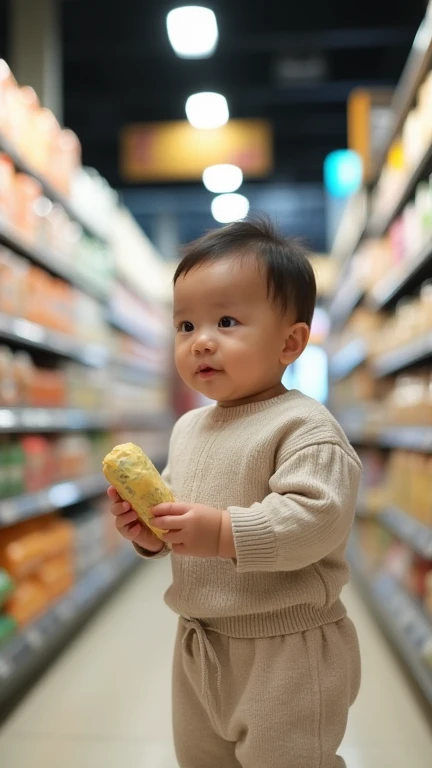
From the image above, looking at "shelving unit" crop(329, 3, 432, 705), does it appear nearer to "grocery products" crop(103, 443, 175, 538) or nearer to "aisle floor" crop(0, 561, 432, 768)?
Result: "aisle floor" crop(0, 561, 432, 768)

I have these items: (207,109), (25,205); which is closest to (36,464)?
(25,205)

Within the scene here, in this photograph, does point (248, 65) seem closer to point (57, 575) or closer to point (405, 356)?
point (405, 356)

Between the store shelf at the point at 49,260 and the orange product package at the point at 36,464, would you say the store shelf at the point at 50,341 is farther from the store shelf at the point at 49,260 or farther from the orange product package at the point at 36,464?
the orange product package at the point at 36,464

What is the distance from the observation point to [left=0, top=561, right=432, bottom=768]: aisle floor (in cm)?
244

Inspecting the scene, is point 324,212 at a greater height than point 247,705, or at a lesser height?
greater

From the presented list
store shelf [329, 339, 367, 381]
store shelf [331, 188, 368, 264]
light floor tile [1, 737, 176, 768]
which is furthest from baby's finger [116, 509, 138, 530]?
store shelf [331, 188, 368, 264]

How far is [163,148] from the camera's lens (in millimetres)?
8234

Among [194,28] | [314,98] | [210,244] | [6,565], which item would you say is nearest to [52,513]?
[6,565]

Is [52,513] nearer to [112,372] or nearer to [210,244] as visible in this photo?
[112,372]

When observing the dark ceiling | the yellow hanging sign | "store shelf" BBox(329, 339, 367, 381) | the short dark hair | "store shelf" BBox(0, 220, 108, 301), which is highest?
the dark ceiling

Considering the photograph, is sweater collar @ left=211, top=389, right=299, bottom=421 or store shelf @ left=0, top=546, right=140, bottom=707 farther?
store shelf @ left=0, top=546, right=140, bottom=707

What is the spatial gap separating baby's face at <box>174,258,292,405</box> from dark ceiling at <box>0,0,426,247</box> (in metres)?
6.76

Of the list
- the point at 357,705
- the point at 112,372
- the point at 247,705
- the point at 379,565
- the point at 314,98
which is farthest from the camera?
the point at 314,98

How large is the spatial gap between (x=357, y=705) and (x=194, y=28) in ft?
16.4
